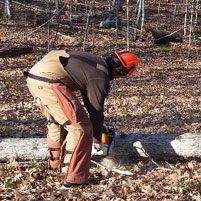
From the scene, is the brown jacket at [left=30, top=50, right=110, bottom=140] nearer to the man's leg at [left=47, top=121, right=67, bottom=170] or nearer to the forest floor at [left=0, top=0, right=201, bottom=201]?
the man's leg at [left=47, top=121, right=67, bottom=170]

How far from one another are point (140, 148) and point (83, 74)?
5.68 feet

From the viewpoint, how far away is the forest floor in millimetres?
4320

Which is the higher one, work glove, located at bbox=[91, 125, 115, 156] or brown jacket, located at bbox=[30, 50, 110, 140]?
brown jacket, located at bbox=[30, 50, 110, 140]

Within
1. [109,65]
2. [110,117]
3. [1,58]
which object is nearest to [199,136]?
[109,65]

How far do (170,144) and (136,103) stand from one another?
214 inches

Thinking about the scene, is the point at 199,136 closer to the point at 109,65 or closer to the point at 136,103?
the point at 109,65

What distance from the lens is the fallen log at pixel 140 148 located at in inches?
203

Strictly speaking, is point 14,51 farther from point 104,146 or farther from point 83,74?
point 83,74

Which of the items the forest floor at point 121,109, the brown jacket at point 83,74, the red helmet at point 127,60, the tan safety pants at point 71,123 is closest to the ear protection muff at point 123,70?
the red helmet at point 127,60

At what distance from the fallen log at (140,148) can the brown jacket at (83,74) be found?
0.88 metres

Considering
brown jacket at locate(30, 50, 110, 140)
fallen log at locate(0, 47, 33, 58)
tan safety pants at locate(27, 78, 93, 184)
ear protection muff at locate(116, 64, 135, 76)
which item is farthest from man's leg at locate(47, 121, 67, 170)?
fallen log at locate(0, 47, 33, 58)

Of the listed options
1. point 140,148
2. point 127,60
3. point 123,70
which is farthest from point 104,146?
point 127,60

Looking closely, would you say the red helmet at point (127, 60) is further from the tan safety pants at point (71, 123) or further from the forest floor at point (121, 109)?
the forest floor at point (121, 109)

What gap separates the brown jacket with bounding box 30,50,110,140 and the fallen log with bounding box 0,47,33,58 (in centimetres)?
1233
